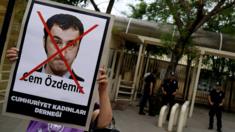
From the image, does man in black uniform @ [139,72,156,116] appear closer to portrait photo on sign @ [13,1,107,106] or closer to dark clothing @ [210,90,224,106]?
dark clothing @ [210,90,224,106]

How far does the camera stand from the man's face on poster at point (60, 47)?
2.73 metres

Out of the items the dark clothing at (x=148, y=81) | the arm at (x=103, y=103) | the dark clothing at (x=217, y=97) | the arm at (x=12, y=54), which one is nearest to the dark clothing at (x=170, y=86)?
the dark clothing at (x=148, y=81)

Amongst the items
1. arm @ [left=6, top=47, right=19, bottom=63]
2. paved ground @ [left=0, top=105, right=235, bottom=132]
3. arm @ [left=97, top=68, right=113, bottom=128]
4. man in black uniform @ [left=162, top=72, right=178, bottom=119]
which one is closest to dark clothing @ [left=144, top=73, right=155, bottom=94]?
man in black uniform @ [left=162, top=72, right=178, bottom=119]

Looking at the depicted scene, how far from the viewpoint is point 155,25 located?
16.5 m

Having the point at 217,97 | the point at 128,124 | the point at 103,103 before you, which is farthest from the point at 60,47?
the point at 217,97

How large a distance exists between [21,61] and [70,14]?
49cm

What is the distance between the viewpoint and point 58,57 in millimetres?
2725

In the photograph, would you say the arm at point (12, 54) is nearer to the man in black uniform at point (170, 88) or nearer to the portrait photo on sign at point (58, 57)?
the portrait photo on sign at point (58, 57)

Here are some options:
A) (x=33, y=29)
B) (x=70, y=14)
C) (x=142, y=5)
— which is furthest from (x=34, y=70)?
(x=142, y=5)

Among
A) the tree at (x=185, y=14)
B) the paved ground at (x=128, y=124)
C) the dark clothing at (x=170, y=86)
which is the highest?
the tree at (x=185, y=14)

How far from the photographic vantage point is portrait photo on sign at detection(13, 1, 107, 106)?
8.99ft

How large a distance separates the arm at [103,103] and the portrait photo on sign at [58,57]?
0.07 m

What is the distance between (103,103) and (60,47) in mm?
511

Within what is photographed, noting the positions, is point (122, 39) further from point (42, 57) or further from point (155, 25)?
point (42, 57)
